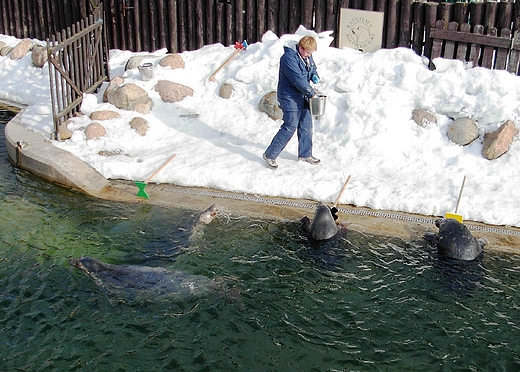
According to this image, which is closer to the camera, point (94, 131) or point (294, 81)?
point (294, 81)

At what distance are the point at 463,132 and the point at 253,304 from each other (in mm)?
4841

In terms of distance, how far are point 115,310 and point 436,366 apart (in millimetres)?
3251

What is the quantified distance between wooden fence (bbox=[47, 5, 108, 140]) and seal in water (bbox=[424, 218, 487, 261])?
21.8ft

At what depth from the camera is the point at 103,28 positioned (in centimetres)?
1217

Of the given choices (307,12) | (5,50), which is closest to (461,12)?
(307,12)

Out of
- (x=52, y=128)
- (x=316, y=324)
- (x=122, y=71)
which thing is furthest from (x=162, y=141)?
(x=316, y=324)

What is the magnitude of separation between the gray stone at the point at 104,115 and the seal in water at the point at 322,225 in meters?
4.73

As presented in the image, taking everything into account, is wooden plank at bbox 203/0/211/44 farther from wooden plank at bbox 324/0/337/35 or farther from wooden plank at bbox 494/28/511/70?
wooden plank at bbox 494/28/511/70

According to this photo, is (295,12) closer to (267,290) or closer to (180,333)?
(267,290)

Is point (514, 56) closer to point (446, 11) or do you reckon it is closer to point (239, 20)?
point (446, 11)

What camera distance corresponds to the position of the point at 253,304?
21.2ft

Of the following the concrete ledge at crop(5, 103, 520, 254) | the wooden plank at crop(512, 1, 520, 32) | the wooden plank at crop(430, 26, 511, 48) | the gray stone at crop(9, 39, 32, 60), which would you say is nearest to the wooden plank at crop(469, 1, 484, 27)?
the wooden plank at crop(430, 26, 511, 48)

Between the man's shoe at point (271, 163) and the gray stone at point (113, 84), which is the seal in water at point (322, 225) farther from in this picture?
the gray stone at point (113, 84)

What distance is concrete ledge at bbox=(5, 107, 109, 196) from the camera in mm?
9312
